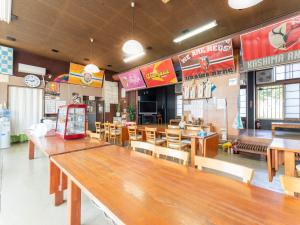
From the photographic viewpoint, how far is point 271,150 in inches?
103

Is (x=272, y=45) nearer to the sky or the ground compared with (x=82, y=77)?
nearer to the ground

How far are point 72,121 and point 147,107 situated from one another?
22.1ft

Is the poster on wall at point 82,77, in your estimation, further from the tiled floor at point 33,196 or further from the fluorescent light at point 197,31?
the fluorescent light at point 197,31

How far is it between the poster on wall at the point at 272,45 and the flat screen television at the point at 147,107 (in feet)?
19.1

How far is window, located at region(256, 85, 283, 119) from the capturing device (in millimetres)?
7043

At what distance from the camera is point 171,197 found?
37.7 inches

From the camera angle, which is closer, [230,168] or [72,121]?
[230,168]

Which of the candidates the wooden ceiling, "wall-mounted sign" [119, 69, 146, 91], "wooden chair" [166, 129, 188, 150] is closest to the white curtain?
Answer: the wooden ceiling

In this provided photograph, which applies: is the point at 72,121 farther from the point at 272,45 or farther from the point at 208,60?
the point at 272,45

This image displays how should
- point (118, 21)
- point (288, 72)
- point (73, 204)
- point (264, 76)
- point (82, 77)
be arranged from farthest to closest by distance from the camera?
point (82, 77) → point (264, 76) → point (288, 72) → point (118, 21) → point (73, 204)

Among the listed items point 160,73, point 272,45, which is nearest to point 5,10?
point 160,73

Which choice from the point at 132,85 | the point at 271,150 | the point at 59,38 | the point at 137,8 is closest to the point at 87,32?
the point at 59,38

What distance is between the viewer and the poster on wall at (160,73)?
5.77 metres

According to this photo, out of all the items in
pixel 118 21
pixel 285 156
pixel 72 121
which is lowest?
pixel 285 156
